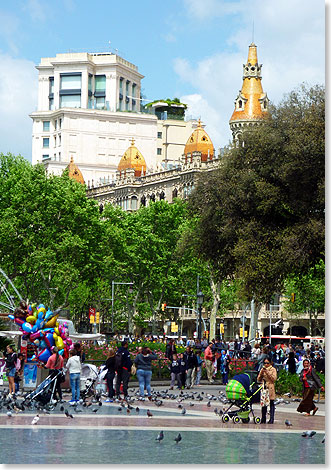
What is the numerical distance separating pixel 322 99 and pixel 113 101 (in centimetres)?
13523

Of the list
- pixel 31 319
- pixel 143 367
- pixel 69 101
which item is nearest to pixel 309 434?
pixel 31 319

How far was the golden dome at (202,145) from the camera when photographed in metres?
122

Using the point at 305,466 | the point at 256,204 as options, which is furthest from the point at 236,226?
the point at 305,466

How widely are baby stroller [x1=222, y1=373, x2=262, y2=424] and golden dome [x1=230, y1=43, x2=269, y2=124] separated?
101 m

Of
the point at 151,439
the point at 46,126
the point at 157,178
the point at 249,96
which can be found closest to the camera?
the point at 151,439

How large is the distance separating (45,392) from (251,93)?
102m

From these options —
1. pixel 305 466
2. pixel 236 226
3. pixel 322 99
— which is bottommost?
pixel 305 466

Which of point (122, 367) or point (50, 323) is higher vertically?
point (50, 323)

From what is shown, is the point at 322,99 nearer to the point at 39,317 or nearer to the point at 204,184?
the point at 204,184

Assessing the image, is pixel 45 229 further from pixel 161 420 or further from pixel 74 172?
pixel 74 172

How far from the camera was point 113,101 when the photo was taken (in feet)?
556

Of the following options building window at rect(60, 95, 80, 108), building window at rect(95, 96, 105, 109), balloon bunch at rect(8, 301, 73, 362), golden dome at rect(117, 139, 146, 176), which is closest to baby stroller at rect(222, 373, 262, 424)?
balloon bunch at rect(8, 301, 73, 362)

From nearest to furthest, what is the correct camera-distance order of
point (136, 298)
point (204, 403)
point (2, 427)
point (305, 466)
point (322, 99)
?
point (305, 466) → point (2, 427) → point (204, 403) → point (322, 99) → point (136, 298)

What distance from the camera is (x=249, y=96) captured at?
410ft
